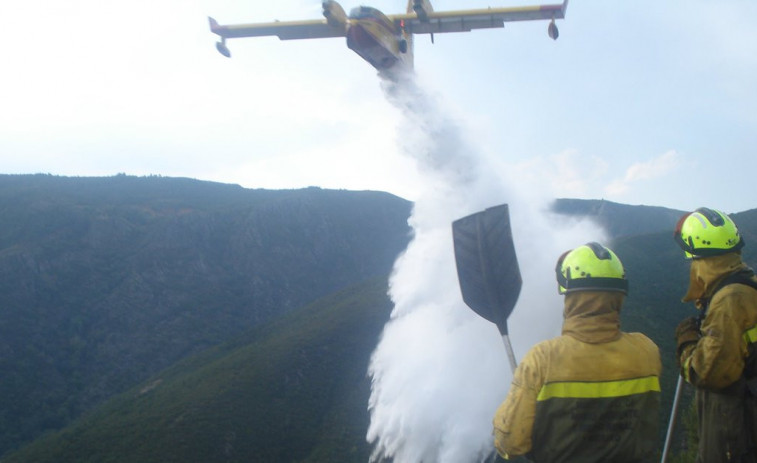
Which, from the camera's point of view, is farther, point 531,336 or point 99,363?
point 99,363

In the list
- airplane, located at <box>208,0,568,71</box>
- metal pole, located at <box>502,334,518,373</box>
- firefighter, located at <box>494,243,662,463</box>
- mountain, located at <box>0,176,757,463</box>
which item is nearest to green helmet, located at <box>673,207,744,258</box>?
firefighter, located at <box>494,243,662,463</box>

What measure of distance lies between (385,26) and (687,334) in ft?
59.0

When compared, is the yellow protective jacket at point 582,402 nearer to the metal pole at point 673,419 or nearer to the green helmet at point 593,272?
the green helmet at point 593,272

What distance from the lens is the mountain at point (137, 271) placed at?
62000 mm

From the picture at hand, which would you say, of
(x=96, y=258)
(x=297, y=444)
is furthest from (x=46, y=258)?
(x=297, y=444)

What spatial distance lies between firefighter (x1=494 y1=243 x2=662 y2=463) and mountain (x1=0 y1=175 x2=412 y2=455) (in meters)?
62.0

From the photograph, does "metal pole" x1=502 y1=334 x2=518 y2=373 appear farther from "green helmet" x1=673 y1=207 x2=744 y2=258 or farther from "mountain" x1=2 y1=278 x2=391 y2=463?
"mountain" x1=2 y1=278 x2=391 y2=463

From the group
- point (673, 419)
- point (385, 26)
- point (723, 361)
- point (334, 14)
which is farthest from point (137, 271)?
point (723, 361)

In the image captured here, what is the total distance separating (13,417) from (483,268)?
6359 cm

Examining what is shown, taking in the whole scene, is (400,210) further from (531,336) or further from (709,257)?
(709,257)

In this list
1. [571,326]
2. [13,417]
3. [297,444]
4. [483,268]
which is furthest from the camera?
[13,417]

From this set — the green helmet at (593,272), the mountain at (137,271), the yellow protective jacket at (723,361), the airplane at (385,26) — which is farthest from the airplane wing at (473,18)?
the mountain at (137,271)

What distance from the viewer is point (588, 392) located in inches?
126

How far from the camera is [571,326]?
3.40 metres
